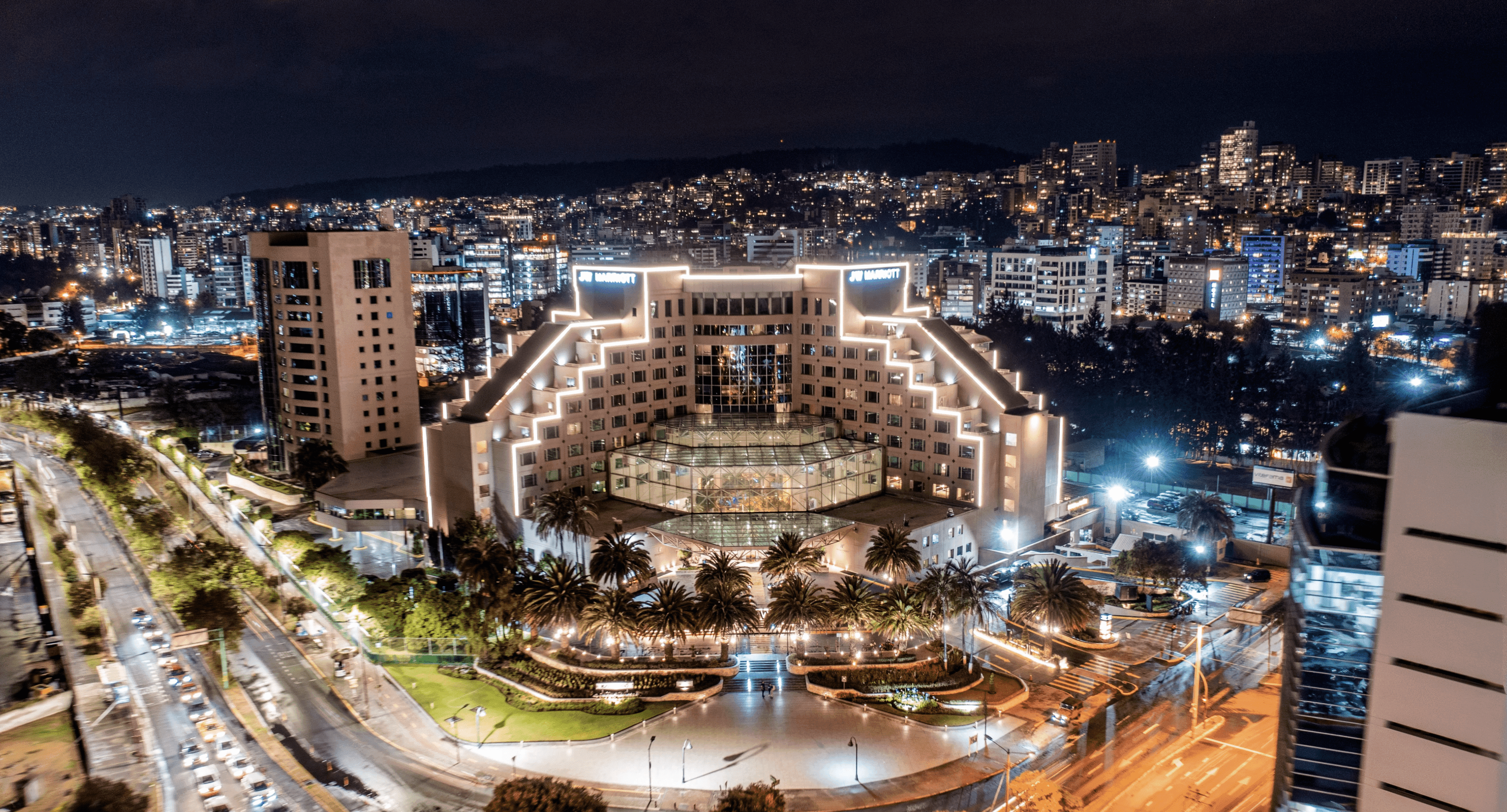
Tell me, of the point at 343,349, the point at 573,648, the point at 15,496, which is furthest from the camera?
the point at 343,349

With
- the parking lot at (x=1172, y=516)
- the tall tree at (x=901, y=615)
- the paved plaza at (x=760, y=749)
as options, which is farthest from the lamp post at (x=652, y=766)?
the parking lot at (x=1172, y=516)

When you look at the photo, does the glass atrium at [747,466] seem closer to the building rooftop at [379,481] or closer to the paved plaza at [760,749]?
the building rooftop at [379,481]

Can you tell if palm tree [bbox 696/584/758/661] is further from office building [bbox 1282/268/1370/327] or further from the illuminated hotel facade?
office building [bbox 1282/268/1370/327]

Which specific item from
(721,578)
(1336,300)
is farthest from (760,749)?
(1336,300)

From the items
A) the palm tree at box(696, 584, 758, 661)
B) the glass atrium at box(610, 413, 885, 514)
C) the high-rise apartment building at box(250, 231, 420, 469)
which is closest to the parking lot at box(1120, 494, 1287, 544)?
the glass atrium at box(610, 413, 885, 514)

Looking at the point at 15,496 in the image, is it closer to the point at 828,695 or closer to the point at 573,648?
the point at 573,648

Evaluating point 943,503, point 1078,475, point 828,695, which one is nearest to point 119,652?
point 828,695
